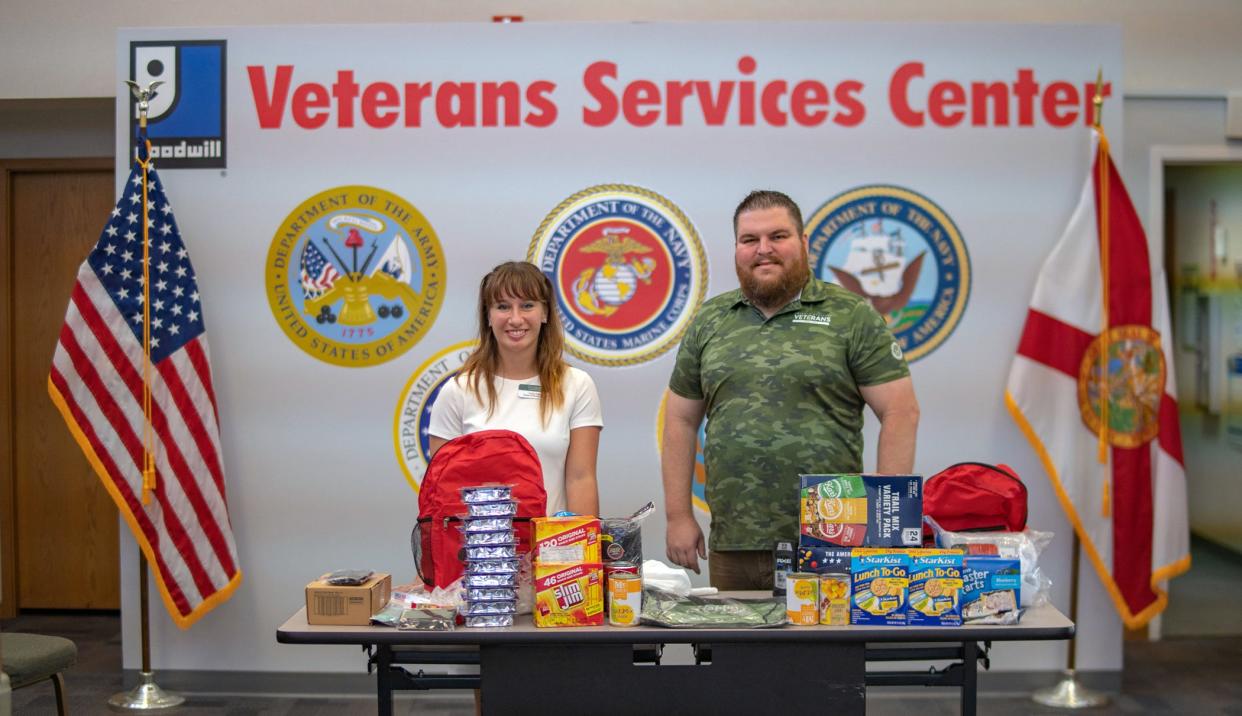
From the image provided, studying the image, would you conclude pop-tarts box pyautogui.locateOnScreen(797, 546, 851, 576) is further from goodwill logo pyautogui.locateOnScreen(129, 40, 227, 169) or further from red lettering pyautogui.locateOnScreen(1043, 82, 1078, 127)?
goodwill logo pyautogui.locateOnScreen(129, 40, 227, 169)

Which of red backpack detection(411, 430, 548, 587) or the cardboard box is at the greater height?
red backpack detection(411, 430, 548, 587)

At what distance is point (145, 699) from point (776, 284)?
9.70 ft

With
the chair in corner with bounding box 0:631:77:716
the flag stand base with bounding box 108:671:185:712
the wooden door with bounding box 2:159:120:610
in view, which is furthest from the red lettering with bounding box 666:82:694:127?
the wooden door with bounding box 2:159:120:610

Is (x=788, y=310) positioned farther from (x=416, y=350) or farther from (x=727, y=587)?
(x=416, y=350)

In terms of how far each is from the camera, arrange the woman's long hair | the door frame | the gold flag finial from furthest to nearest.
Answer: the door frame
the gold flag finial
the woman's long hair

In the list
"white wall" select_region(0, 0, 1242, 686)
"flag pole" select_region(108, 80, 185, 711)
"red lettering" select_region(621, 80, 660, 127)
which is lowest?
"flag pole" select_region(108, 80, 185, 711)

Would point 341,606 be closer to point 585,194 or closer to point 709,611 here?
point 709,611

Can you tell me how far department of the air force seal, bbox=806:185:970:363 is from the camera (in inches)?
171

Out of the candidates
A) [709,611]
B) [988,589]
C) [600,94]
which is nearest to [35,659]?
[709,611]

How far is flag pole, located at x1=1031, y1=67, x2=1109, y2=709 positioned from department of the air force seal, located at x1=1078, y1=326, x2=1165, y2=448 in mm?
38

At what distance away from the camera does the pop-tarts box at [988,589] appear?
231 cm

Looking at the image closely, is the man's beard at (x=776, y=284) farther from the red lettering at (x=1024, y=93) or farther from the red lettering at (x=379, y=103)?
the red lettering at (x=379, y=103)

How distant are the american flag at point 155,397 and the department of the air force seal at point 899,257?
238 centimetres

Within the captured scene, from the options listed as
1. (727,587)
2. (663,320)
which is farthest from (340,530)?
(727,587)
